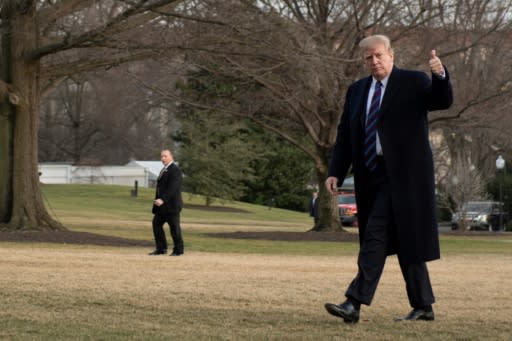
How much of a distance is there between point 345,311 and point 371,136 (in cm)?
128

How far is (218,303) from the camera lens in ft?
32.0

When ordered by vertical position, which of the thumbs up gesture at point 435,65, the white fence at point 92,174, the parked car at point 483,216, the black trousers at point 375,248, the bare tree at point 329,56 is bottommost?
the parked car at point 483,216

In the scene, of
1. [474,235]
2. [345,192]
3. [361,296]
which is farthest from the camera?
[345,192]

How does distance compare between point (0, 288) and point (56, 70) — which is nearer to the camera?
point (0, 288)

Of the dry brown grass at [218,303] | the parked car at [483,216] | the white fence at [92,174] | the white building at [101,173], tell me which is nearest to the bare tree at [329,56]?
the dry brown grass at [218,303]

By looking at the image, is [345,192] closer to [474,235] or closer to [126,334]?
[474,235]

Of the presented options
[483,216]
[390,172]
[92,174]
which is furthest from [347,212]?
[390,172]

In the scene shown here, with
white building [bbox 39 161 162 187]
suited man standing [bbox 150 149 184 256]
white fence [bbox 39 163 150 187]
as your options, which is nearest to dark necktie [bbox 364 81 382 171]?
suited man standing [bbox 150 149 184 256]

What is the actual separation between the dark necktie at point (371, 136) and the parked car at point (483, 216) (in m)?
39.9

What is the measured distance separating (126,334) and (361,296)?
1.72 meters

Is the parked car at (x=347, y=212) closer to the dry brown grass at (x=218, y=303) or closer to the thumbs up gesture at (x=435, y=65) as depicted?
the dry brown grass at (x=218, y=303)

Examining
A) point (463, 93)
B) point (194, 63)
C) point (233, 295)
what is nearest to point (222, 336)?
point (233, 295)

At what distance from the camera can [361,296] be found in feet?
26.6

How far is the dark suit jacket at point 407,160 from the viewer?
818 cm
